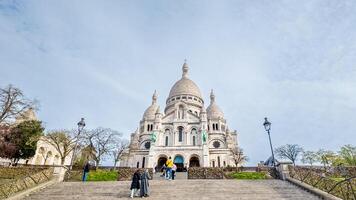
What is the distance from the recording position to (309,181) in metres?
11.2

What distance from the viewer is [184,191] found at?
11109 millimetres

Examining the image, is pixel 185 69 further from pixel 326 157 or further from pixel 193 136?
pixel 326 157

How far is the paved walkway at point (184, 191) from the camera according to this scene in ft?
32.9

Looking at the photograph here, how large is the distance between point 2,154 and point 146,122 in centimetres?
2748

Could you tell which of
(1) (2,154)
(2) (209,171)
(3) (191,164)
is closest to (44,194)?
(2) (209,171)

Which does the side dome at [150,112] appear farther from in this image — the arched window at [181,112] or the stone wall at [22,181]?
the stone wall at [22,181]

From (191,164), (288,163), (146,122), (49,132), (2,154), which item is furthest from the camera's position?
(146,122)

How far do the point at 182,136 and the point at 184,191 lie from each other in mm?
27702

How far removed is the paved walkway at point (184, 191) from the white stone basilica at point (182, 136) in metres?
21.9

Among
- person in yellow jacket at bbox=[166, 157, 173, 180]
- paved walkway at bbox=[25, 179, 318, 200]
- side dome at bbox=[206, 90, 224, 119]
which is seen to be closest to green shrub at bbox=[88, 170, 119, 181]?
paved walkway at bbox=[25, 179, 318, 200]

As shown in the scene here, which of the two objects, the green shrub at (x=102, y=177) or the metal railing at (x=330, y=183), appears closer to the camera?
the metal railing at (x=330, y=183)

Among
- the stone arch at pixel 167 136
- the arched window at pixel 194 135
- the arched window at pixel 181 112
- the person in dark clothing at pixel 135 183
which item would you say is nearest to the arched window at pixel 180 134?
the stone arch at pixel 167 136

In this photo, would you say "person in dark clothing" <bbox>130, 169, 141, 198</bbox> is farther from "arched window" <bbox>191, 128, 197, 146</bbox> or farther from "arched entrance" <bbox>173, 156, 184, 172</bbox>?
"arched window" <bbox>191, 128, 197, 146</bbox>

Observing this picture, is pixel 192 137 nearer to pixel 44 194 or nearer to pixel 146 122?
pixel 146 122
